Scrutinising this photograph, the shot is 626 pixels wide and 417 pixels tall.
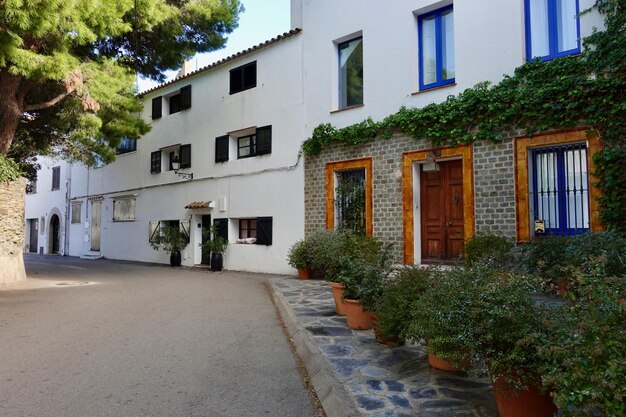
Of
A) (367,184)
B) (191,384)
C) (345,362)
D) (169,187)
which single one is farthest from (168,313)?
(169,187)

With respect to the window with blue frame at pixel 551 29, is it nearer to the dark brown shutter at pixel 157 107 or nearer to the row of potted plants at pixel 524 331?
the row of potted plants at pixel 524 331

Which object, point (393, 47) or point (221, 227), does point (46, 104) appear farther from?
point (393, 47)

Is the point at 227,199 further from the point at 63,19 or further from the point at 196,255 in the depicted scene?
the point at 63,19

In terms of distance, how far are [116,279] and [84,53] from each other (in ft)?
21.3

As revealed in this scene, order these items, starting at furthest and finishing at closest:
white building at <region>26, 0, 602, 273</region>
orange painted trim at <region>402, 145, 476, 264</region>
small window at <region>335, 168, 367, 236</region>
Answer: small window at <region>335, 168, 367, 236</region>
orange painted trim at <region>402, 145, 476, 264</region>
white building at <region>26, 0, 602, 273</region>

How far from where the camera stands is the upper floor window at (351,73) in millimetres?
12023

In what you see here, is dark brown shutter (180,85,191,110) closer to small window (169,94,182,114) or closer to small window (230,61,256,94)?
small window (169,94,182,114)

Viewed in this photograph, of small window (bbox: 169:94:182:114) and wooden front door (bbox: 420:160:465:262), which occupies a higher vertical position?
small window (bbox: 169:94:182:114)

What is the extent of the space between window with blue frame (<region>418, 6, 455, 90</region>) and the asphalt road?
6412mm

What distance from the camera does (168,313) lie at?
7.80 meters

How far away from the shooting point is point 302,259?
1178 cm

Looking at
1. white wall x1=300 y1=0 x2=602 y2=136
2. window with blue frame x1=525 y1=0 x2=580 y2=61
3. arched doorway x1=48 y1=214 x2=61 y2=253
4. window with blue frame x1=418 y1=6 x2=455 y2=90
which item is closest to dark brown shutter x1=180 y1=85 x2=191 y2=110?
white wall x1=300 y1=0 x2=602 y2=136

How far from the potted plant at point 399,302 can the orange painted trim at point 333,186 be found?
6.17 metres

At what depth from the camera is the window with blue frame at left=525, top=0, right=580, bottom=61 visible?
848 cm
